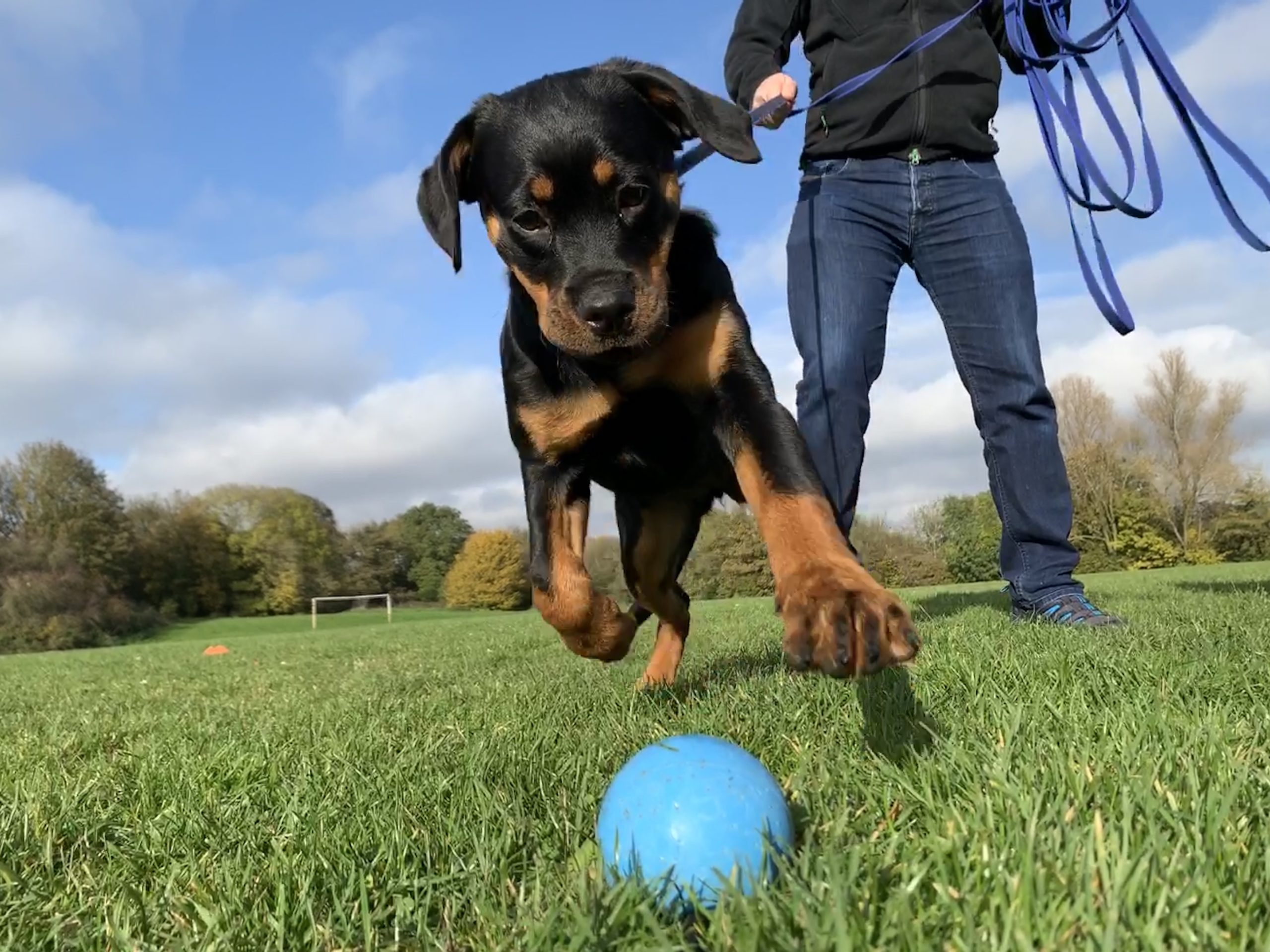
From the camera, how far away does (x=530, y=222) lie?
10.6 feet

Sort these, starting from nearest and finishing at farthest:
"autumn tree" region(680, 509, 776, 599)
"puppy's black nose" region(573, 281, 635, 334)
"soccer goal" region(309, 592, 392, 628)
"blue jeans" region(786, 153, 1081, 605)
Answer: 1. "puppy's black nose" region(573, 281, 635, 334)
2. "blue jeans" region(786, 153, 1081, 605)
3. "autumn tree" region(680, 509, 776, 599)
4. "soccer goal" region(309, 592, 392, 628)

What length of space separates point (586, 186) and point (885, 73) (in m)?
2.06

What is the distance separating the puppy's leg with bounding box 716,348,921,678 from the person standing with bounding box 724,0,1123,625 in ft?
4.61

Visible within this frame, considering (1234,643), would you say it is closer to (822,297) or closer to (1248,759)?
(1248,759)

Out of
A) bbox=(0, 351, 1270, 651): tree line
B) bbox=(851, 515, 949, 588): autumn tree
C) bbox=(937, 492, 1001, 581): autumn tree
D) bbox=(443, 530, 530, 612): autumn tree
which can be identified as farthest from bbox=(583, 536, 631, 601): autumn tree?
bbox=(443, 530, 530, 612): autumn tree

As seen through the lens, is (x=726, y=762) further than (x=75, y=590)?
No

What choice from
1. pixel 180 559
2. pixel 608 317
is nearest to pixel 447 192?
pixel 608 317

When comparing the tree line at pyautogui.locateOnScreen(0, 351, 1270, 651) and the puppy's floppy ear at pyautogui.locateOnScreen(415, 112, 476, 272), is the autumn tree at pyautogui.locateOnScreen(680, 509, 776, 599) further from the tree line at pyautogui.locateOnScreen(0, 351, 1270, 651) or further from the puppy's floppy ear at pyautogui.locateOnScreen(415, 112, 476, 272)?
the puppy's floppy ear at pyautogui.locateOnScreen(415, 112, 476, 272)

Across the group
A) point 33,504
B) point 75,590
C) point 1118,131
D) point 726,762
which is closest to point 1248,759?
point 726,762

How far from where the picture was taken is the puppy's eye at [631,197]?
124 inches

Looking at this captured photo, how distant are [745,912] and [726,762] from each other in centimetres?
47

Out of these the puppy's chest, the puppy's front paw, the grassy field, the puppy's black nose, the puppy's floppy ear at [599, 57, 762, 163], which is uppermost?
the puppy's floppy ear at [599, 57, 762, 163]

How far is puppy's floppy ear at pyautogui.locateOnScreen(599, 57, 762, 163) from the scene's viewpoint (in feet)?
10.4

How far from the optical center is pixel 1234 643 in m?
3.27
